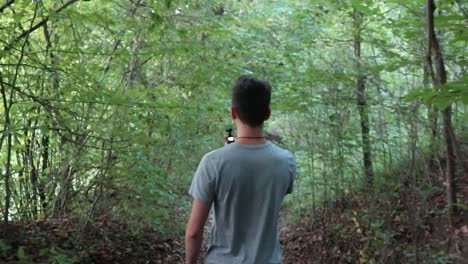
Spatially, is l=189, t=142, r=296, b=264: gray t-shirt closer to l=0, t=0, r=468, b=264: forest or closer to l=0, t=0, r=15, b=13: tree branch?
l=0, t=0, r=468, b=264: forest

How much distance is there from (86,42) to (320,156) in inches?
162

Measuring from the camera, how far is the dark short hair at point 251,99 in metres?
2.52

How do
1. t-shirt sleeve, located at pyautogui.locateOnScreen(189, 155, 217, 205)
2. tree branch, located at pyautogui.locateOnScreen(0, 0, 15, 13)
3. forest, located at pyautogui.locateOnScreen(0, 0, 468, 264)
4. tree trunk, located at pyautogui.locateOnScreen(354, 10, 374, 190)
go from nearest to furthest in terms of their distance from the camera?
t-shirt sleeve, located at pyautogui.locateOnScreen(189, 155, 217, 205), tree branch, located at pyautogui.locateOnScreen(0, 0, 15, 13), forest, located at pyautogui.locateOnScreen(0, 0, 468, 264), tree trunk, located at pyautogui.locateOnScreen(354, 10, 374, 190)

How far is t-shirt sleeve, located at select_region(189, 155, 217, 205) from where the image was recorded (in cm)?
246

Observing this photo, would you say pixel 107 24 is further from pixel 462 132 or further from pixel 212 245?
pixel 462 132

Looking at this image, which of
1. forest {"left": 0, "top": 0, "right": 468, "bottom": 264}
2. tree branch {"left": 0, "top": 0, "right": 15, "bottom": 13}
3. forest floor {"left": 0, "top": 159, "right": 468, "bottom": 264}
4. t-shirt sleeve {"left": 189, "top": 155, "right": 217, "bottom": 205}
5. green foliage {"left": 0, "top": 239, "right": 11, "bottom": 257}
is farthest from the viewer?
forest {"left": 0, "top": 0, "right": 468, "bottom": 264}

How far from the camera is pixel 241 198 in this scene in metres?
2.49

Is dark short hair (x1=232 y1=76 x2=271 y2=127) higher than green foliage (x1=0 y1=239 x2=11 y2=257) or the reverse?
higher

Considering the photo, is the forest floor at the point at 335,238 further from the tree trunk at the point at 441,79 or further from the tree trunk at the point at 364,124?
the tree trunk at the point at 364,124

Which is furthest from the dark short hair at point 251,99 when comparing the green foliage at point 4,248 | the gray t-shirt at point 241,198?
the green foliage at point 4,248

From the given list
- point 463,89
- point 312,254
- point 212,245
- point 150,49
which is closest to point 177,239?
point 312,254

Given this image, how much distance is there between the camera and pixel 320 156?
8.30 m

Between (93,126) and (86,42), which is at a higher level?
(86,42)

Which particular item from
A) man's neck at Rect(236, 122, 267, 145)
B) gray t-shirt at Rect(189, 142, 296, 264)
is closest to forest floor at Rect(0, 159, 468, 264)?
gray t-shirt at Rect(189, 142, 296, 264)
